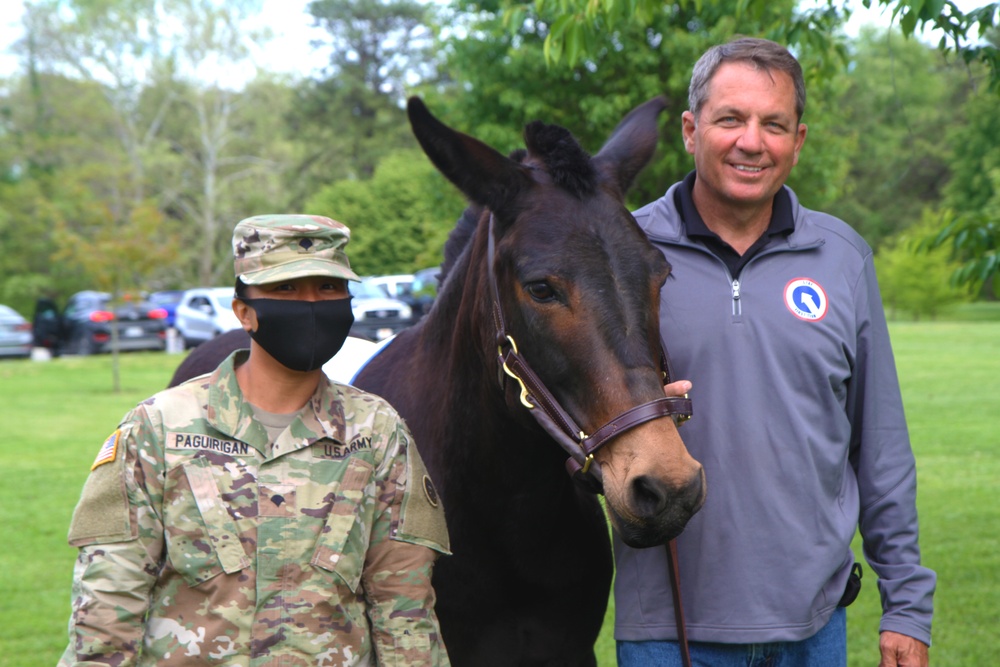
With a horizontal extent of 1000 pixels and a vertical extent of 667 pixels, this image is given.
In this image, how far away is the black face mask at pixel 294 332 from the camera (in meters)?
2.37

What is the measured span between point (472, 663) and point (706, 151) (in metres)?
1.67

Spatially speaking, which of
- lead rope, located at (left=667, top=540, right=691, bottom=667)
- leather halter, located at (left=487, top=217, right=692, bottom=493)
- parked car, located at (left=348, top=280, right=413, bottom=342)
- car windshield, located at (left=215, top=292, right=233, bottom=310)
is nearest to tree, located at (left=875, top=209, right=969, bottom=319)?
parked car, located at (left=348, top=280, right=413, bottom=342)

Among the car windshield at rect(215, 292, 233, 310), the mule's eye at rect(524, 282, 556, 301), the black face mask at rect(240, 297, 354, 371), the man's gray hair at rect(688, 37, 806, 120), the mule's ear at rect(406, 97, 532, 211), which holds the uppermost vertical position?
the man's gray hair at rect(688, 37, 806, 120)

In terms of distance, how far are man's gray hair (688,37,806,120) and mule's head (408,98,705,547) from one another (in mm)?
327

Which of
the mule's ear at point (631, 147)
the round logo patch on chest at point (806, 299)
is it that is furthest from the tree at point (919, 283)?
the round logo patch on chest at point (806, 299)

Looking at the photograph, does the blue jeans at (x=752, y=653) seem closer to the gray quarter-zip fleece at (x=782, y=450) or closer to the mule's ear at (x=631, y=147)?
the gray quarter-zip fleece at (x=782, y=450)

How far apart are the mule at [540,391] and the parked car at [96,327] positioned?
26010mm

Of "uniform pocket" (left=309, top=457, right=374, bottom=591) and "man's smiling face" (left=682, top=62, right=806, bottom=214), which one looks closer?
"uniform pocket" (left=309, top=457, right=374, bottom=591)

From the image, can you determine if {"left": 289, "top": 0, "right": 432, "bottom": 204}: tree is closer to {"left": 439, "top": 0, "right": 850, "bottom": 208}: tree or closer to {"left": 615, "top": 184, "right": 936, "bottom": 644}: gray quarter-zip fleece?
{"left": 439, "top": 0, "right": 850, "bottom": 208}: tree

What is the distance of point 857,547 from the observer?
27.2 ft

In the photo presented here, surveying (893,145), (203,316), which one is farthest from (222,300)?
(893,145)

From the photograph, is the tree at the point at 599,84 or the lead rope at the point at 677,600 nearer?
the lead rope at the point at 677,600

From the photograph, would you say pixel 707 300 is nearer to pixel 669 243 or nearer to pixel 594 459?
pixel 669 243

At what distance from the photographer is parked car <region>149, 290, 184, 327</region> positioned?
105 ft
